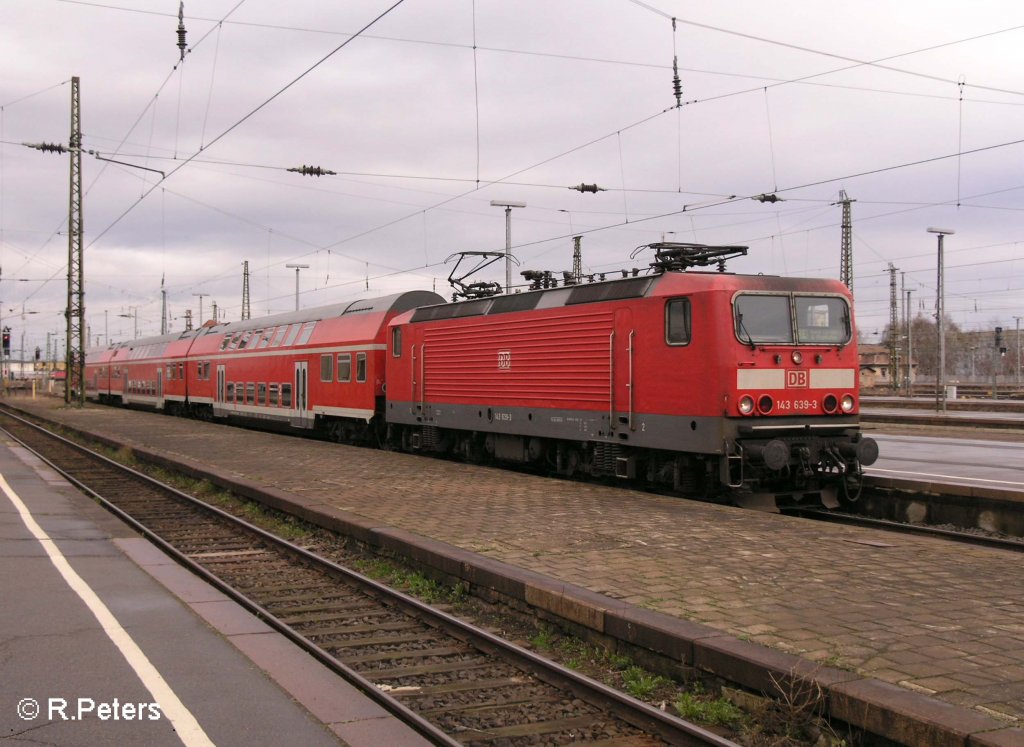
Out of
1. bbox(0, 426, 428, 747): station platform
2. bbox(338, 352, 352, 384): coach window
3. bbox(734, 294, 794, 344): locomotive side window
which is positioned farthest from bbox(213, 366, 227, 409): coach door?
bbox(734, 294, 794, 344): locomotive side window

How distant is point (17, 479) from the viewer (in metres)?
16.8

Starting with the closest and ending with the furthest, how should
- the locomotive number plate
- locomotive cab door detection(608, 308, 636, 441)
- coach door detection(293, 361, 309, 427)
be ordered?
the locomotive number plate, locomotive cab door detection(608, 308, 636, 441), coach door detection(293, 361, 309, 427)

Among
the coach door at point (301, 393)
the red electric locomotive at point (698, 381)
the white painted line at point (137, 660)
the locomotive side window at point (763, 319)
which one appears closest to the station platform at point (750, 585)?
the red electric locomotive at point (698, 381)

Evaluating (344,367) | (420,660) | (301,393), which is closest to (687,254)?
(420,660)

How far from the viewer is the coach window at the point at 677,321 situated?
39.5 feet

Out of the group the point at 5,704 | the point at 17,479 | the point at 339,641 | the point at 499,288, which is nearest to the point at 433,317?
the point at 499,288

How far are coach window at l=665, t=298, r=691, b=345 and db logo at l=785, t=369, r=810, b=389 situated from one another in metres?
1.41

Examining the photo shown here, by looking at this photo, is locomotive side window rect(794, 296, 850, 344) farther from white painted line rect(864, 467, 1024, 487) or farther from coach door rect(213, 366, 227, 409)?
coach door rect(213, 366, 227, 409)

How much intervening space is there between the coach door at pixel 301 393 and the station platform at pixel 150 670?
1556cm

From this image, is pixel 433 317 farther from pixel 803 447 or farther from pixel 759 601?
pixel 759 601

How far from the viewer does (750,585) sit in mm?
6871

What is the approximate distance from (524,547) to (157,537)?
197 inches

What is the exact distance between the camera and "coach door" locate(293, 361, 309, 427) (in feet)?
81.1

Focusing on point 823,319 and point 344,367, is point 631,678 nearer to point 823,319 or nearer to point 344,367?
point 823,319
